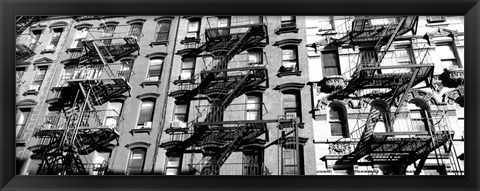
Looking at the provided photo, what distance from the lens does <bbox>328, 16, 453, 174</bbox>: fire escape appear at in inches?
381

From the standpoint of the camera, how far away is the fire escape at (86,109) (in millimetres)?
11148

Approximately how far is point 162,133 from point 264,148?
3.37 metres

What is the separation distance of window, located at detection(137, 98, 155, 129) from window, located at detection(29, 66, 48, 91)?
413 centimetres

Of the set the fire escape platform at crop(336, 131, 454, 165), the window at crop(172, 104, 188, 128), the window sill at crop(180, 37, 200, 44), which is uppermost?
the window sill at crop(180, 37, 200, 44)

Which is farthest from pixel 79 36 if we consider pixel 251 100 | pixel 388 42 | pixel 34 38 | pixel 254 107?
pixel 388 42

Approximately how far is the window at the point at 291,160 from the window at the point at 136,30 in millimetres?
7588

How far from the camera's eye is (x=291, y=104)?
11.8 m

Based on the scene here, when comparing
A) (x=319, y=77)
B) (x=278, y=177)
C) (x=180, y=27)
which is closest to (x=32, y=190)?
(x=278, y=177)

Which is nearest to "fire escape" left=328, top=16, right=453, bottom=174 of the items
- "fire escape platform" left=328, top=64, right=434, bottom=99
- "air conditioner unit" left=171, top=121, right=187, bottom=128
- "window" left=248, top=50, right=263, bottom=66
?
"fire escape platform" left=328, top=64, right=434, bottom=99

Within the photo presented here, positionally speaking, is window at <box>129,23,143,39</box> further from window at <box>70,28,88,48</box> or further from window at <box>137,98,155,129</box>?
window at <box>137,98,155,129</box>

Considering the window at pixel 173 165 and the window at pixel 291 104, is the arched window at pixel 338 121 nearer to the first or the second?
the window at pixel 291 104

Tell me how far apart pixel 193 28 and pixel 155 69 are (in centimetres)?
221
